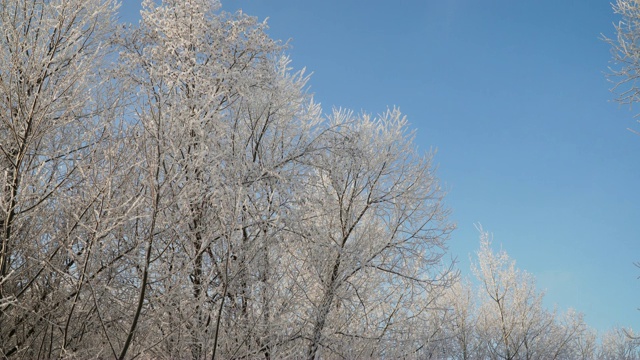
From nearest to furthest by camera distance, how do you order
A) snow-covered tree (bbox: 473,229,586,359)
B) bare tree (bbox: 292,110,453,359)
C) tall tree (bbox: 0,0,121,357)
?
tall tree (bbox: 0,0,121,357), bare tree (bbox: 292,110,453,359), snow-covered tree (bbox: 473,229,586,359)

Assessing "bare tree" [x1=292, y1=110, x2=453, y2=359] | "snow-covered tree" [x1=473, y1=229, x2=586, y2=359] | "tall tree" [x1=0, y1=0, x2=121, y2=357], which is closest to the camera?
"tall tree" [x1=0, y1=0, x2=121, y2=357]

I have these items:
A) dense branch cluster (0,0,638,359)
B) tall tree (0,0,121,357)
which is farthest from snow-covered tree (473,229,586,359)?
tall tree (0,0,121,357)

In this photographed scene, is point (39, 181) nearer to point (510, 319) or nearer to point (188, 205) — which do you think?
point (188, 205)

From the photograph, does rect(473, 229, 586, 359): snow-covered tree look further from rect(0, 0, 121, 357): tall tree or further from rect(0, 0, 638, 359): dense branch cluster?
rect(0, 0, 121, 357): tall tree

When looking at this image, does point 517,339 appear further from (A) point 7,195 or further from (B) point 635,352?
(A) point 7,195

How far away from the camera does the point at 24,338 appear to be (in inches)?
180

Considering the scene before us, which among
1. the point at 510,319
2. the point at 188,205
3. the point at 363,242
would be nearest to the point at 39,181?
the point at 188,205

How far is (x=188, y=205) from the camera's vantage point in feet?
13.7

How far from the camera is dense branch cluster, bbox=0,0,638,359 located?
3.96m

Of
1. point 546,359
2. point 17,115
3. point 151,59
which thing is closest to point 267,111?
point 151,59

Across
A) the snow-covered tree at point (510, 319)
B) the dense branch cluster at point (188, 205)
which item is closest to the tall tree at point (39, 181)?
the dense branch cluster at point (188, 205)

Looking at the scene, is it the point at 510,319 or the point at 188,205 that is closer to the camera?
the point at 188,205

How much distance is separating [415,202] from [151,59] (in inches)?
214

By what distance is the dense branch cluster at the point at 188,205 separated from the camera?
396 cm
